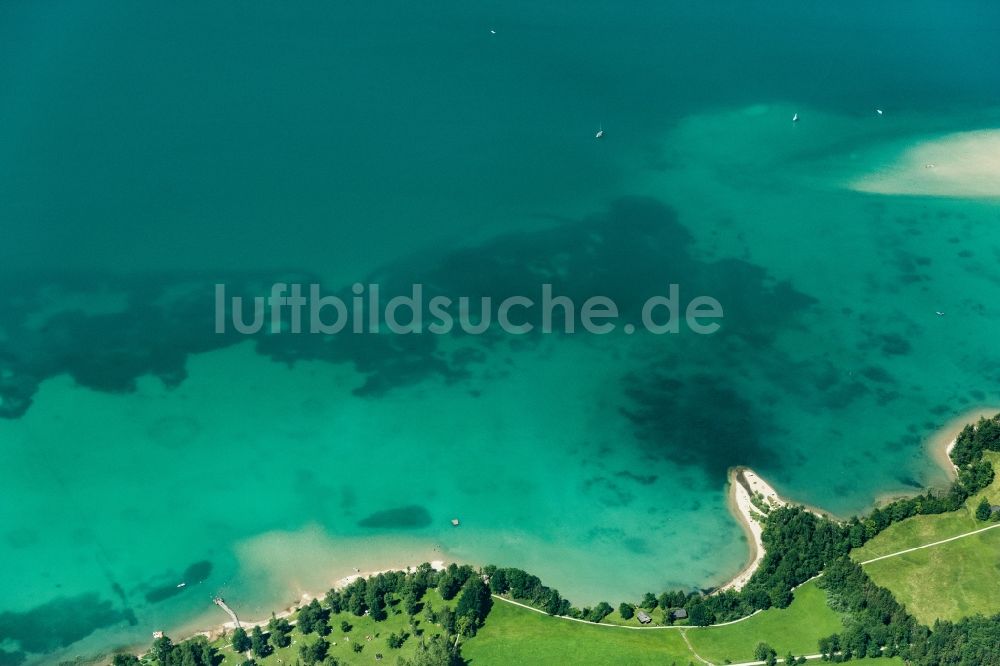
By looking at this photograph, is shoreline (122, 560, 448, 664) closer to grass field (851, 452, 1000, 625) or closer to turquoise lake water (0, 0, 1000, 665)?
turquoise lake water (0, 0, 1000, 665)

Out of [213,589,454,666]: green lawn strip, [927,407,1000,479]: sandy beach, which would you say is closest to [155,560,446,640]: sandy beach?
[213,589,454,666]: green lawn strip

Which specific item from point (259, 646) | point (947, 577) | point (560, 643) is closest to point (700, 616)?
point (560, 643)

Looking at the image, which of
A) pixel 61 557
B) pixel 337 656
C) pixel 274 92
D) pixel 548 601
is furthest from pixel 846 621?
pixel 274 92

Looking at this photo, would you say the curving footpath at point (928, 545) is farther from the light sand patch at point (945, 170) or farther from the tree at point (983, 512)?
the light sand patch at point (945, 170)

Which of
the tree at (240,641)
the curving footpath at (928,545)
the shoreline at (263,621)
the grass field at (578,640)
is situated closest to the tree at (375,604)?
the grass field at (578,640)

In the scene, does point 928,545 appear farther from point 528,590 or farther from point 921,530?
point 528,590

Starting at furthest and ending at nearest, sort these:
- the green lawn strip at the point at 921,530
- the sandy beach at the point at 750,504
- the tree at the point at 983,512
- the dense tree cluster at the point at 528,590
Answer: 1. the tree at the point at 983,512
2. the sandy beach at the point at 750,504
3. the green lawn strip at the point at 921,530
4. the dense tree cluster at the point at 528,590

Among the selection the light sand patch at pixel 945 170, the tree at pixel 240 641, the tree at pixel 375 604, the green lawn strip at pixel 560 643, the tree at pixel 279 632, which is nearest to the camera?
the green lawn strip at pixel 560 643
